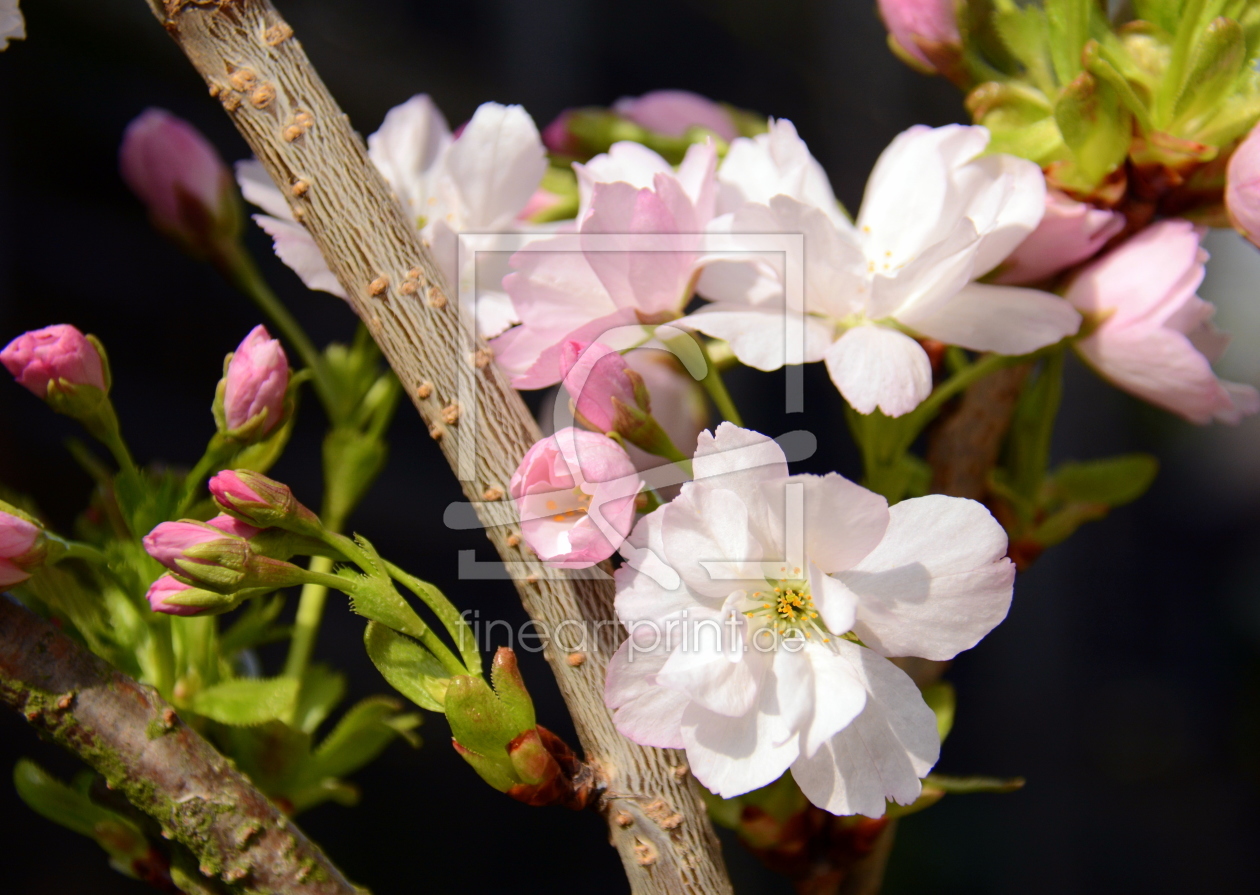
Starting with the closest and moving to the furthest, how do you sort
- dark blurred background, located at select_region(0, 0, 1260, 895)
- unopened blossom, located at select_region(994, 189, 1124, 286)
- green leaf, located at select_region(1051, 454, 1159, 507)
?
unopened blossom, located at select_region(994, 189, 1124, 286) < green leaf, located at select_region(1051, 454, 1159, 507) < dark blurred background, located at select_region(0, 0, 1260, 895)

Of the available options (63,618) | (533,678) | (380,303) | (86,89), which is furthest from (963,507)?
(533,678)

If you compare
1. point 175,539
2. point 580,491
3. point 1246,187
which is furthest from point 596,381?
point 1246,187

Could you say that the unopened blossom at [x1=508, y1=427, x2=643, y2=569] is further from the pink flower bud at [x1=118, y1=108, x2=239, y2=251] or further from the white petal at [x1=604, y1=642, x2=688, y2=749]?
the pink flower bud at [x1=118, y1=108, x2=239, y2=251]

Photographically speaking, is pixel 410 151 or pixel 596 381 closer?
pixel 596 381

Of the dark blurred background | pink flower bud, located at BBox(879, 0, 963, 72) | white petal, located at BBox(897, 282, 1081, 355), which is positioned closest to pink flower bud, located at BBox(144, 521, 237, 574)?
white petal, located at BBox(897, 282, 1081, 355)

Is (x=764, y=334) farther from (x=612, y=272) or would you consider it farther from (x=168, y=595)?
(x=168, y=595)

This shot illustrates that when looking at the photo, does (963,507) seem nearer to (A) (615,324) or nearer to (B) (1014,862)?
(A) (615,324)
